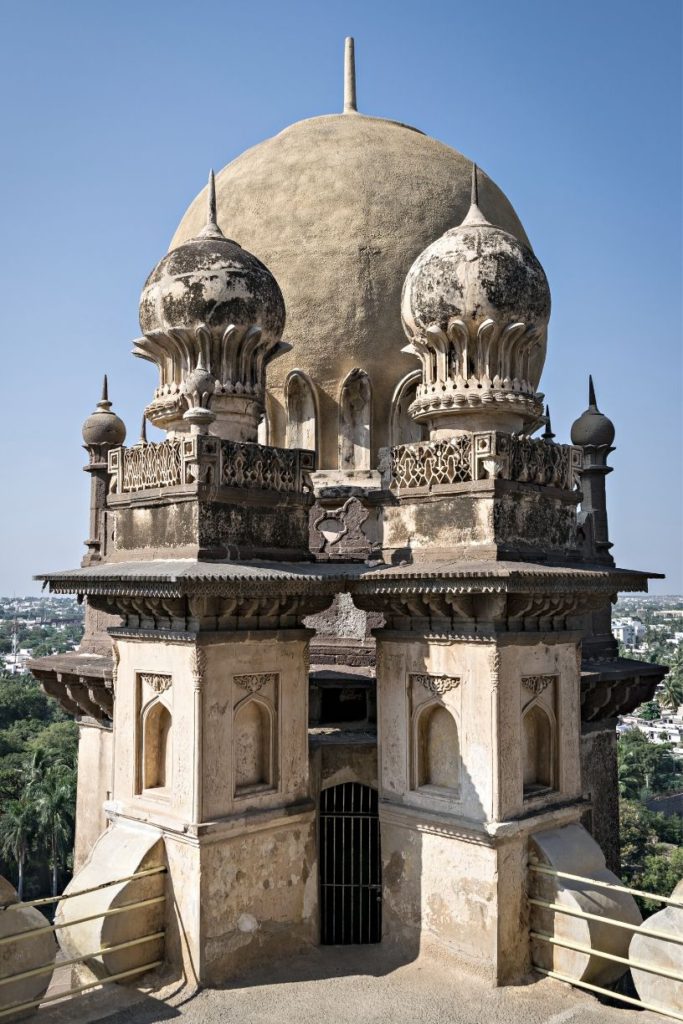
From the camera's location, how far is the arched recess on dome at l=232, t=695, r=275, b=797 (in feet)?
28.8

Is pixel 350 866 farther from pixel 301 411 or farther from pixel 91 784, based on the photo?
pixel 301 411

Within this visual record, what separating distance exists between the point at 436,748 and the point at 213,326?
5029 millimetres

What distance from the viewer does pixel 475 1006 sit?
25.5 feet

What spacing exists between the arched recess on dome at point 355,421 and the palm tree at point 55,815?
94.1 ft

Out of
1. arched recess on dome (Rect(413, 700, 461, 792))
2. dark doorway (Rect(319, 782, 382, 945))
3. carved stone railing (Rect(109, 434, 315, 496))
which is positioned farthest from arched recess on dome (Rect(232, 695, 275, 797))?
carved stone railing (Rect(109, 434, 315, 496))

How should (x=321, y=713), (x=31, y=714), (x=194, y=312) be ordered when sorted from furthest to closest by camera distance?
(x=31, y=714) → (x=321, y=713) → (x=194, y=312)

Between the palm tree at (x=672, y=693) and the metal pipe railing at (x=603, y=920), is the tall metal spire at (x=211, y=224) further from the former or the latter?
the palm tree at (x=672, y=693)

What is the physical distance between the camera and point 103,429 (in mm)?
14539

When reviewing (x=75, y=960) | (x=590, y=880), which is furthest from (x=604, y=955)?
(x=75, y=960)

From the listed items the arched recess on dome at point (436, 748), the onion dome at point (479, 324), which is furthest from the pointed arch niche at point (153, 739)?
the onion dome at point (479, 324)

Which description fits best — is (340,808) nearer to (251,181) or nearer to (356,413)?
(356,413)

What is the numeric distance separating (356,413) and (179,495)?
4952 millimetres

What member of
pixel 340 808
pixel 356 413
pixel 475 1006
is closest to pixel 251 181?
pixel 356 413

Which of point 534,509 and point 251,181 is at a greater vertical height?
point 251,181
